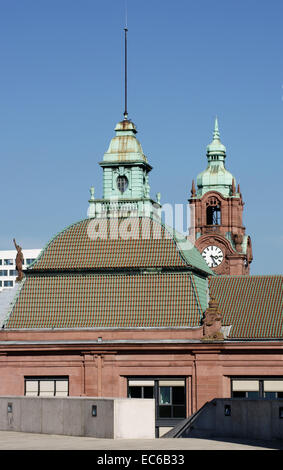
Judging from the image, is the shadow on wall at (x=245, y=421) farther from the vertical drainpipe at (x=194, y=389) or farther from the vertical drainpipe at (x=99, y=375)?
the vertical drainpipe at (x=99, y=375)


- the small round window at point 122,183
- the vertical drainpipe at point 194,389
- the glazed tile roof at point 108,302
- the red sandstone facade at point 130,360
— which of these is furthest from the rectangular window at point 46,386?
the small round window at point 122,183

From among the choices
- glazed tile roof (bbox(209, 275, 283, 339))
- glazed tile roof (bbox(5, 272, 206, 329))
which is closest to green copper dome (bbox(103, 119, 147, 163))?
glazed tile roof (bbox(209, 275, 283, 339))

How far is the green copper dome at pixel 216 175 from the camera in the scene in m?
152

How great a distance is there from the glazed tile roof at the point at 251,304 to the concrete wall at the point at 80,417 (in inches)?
1165

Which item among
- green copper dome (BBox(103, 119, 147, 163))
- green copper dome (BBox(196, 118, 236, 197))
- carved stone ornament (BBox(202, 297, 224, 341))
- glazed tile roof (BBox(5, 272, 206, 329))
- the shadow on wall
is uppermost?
green copper dome (BBox(196, 118, 236, 197))

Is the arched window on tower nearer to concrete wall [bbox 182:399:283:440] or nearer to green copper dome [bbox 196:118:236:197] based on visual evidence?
green copper dome [bbox 196:118:236:197]

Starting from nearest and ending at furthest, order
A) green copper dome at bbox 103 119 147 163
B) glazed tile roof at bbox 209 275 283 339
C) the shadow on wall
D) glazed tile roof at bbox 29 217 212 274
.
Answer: the shadow on wall
glazed tile roof at bbox 209 275 283 339
glazed tile roof at bbox 29 217 212 274
green copper dome at bbox 103 119 147 163

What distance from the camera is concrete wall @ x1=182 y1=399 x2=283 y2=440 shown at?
38500 mm

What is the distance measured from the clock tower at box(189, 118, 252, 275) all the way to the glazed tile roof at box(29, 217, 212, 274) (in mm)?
66998

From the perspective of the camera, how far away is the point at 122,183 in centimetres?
8250

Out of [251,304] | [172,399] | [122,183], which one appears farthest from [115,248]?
[172,399]

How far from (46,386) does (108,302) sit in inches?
285

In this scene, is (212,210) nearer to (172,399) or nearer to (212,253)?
(212,253)
